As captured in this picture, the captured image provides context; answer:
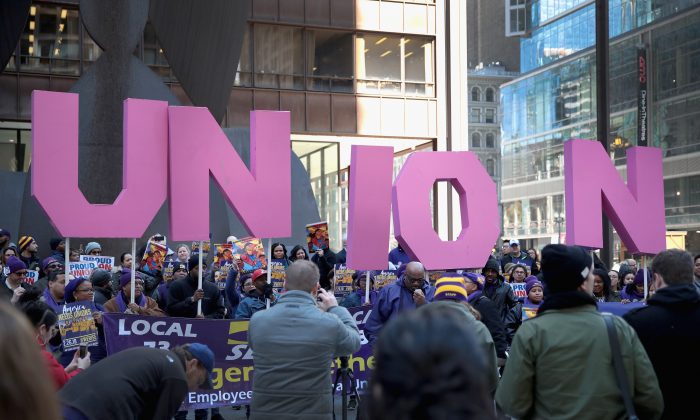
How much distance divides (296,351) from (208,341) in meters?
4.41

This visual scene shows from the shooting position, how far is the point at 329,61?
109ft

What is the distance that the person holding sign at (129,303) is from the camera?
10.1 m

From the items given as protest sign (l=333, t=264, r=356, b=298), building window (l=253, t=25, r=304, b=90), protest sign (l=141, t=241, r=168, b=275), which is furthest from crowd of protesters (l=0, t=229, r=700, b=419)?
building window (l=253, t=25, r=304, b=90)

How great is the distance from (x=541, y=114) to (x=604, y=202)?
2990 inches

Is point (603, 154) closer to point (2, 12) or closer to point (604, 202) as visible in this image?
point (604, 202)

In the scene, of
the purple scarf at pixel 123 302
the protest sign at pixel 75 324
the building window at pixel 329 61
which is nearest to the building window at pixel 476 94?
the building window at pixel 329 61

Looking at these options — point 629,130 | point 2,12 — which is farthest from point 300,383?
point 629,130

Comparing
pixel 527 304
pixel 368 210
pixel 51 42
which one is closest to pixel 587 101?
pixel 51 42

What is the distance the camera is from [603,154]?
12453mm

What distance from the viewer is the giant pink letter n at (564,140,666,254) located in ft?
39.8

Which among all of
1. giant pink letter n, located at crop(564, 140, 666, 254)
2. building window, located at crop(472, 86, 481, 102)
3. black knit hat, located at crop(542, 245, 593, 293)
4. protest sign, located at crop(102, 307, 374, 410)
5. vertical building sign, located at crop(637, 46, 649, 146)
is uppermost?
building window, located at crop(472, 86, 481, 102)

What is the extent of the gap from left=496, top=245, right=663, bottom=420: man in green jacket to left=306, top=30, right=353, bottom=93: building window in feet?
94.3

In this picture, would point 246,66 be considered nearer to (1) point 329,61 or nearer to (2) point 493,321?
(1) point 329,61

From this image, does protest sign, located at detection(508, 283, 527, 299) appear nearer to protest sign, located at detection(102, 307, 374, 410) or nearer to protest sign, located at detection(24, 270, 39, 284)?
protest sign, located at detection(102, 307, 374, 410)
